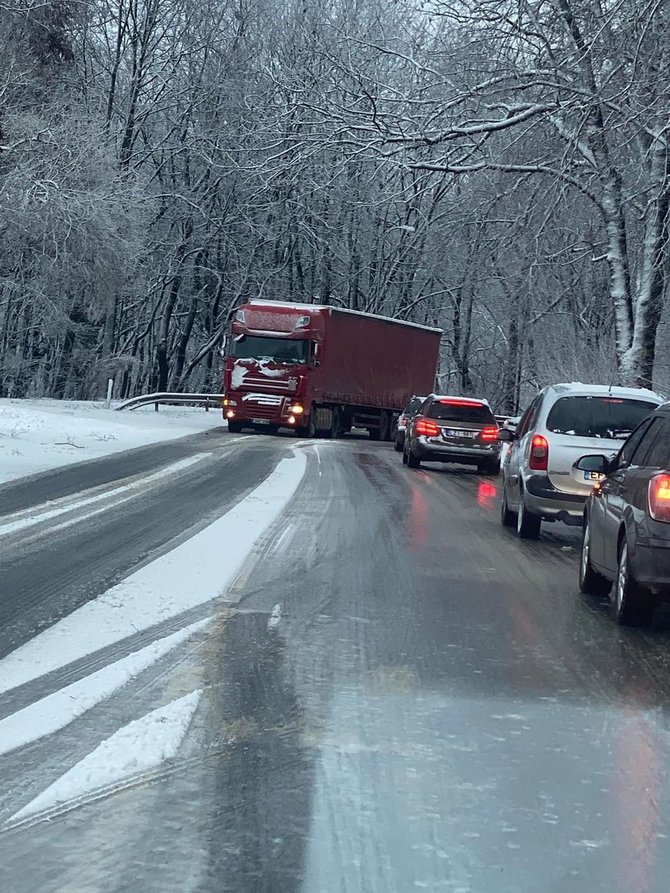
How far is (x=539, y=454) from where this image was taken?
1430 cm

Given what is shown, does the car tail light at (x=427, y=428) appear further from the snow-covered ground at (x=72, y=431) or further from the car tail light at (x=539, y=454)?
the car tail light at (x=539, y=454)

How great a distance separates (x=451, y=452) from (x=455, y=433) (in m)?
0.39

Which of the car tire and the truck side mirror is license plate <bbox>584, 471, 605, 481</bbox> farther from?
the truck side mirror

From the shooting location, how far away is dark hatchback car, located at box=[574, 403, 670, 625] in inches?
339

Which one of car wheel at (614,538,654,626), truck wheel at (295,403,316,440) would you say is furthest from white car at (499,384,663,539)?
truck wheel at (295,403,316,440)

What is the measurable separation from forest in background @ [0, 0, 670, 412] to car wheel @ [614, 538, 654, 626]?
855 cm

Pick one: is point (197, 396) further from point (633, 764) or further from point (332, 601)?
point (633, 764)

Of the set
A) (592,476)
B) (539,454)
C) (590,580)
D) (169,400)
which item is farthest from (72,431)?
(590,580)

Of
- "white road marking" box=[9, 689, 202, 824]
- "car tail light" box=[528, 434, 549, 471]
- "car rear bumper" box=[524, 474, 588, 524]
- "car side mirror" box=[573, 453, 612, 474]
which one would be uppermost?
"car side mirror" box=[573, 453, 612, 474]

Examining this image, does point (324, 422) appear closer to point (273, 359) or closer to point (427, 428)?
point (273, 359)

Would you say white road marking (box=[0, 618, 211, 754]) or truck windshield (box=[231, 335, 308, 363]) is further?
truck windshield (box=[231, 335, 308, 363])

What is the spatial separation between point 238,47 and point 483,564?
44151 mm

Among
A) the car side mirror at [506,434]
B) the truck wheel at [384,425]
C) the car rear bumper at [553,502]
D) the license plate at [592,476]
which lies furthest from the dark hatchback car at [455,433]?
the truck wheel at [384,425]

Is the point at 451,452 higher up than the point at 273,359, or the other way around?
the point at 273,359
